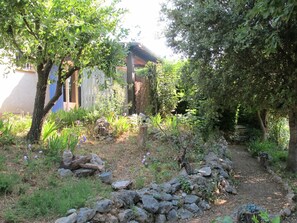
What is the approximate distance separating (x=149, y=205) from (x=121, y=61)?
372cm

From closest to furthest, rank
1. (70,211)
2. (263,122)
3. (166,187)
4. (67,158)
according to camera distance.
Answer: (70,211), (166,187), (67,158), (263,122)

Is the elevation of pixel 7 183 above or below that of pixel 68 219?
above

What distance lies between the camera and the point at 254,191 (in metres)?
6.86

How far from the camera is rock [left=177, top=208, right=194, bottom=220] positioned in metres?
5.13

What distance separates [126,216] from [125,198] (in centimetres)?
35

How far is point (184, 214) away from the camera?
5188mm

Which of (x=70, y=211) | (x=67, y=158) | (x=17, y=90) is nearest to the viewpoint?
(x=70, y=211)

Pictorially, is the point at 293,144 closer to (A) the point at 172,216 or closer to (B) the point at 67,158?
(A) the point at 172,216

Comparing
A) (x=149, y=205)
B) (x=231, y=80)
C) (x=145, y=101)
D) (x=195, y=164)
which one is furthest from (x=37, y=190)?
(x=145, y=101)

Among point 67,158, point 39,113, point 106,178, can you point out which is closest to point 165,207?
point 106,178

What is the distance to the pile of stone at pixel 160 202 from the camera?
4.31 metres

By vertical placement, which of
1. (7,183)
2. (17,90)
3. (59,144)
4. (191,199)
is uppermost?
(17,90)

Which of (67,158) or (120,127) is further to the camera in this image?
(120,127)

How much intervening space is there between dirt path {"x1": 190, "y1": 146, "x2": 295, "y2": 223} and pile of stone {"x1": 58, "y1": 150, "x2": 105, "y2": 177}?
6.81ft
